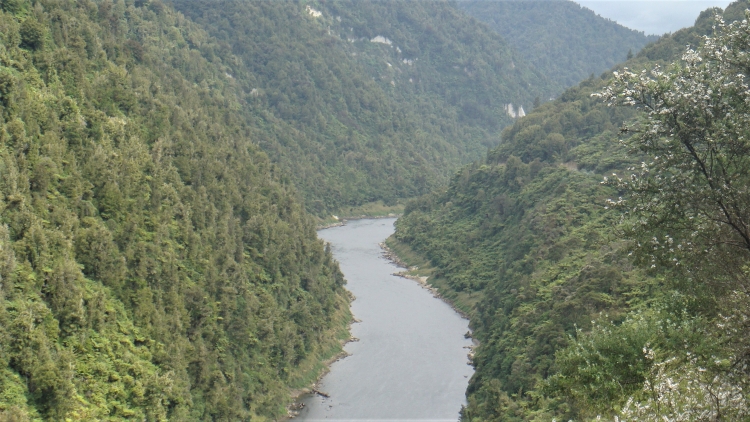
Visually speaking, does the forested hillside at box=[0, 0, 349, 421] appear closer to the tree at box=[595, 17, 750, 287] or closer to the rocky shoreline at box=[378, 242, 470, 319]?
A: the rocky shoreline at box=[378, 242, 470, 319]

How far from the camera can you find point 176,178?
5309cm

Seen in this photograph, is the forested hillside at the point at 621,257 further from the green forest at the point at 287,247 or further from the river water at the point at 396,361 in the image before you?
the river water at the point at 396,361

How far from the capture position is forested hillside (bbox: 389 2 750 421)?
17.4 meters

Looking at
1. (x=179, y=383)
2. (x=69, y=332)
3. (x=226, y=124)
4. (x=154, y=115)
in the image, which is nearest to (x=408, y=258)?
(x=226, y=124)

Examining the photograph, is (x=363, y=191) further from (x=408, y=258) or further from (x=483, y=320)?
(x=483, y=320)

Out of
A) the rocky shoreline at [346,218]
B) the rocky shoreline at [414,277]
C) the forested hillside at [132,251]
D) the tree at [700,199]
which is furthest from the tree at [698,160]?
the rocky shoreline at [346,218]

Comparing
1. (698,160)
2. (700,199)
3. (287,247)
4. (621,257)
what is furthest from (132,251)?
(698,160)

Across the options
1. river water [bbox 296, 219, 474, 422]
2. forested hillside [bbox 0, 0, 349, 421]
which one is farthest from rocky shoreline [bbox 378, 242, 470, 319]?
forested hillside [bbox 0, 0, 349, 421]

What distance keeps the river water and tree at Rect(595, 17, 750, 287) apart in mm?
33342

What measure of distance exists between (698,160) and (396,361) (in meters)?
45.1

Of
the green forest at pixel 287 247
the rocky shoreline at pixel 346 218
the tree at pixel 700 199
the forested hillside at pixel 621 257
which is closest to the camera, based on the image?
the tree at pixel 700 199

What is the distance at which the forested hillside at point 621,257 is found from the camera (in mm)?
17359

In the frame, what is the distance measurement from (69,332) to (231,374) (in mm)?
14581

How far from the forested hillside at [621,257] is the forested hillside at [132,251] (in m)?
14.9
